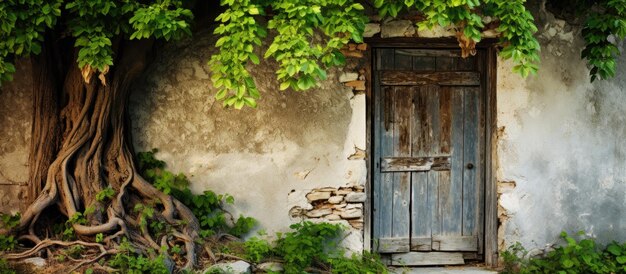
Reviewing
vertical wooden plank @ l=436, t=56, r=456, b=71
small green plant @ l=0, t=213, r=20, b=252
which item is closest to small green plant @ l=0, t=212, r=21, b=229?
small green plant @ l=0, t=213, r=20, b=252

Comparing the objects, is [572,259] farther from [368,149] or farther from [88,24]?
[88,24]

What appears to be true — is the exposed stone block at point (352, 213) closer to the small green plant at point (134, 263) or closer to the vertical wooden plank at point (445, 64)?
the vertical wooden plank at point (445, 64)

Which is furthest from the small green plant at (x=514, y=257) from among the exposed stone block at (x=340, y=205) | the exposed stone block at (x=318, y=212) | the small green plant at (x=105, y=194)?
the small green plant at (x=105, y=194)

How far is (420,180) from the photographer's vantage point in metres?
7.00

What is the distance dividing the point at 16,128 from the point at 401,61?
3318mm

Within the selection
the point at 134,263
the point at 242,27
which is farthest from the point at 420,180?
the point at 134,263

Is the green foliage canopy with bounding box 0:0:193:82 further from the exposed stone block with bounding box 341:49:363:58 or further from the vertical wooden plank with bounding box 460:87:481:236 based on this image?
the vertical wooden plank with bounding box 460:87:481:236

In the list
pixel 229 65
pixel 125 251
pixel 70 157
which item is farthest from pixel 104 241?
pixel 229 65

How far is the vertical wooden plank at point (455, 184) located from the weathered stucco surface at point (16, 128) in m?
3.59

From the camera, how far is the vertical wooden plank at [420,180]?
6.93 metres

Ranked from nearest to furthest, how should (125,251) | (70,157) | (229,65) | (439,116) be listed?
1. (229,65)
2. (125,251)
3. (70,157)
4. (439,116)

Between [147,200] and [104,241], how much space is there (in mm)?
596

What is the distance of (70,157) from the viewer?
241 inches

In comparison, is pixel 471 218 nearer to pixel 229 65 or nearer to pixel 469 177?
pixel 469 177
